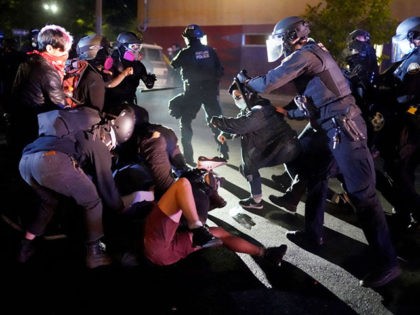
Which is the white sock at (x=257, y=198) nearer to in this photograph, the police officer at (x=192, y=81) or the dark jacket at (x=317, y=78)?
the dark jacket at (x=317, y=78)

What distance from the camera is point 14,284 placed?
3.09 m

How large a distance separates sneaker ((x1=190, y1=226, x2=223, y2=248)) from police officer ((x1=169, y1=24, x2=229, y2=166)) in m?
3.39

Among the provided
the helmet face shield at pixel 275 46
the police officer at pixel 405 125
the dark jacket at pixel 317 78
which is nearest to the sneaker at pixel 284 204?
the police officer at pixel 405 125

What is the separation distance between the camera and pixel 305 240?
3951mm

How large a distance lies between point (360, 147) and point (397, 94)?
48.8 inches

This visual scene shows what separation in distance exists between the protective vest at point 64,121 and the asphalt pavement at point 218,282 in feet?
2.51

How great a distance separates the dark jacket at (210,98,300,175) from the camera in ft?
14.3

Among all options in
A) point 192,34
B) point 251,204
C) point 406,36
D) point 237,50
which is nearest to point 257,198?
point 251,204

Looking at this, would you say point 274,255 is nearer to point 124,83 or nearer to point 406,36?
point 406,36

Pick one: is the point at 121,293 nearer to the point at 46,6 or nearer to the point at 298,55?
the point at 298,55

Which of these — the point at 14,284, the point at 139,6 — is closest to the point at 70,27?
the point at 139,6

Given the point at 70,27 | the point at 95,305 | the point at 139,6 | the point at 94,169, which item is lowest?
the point at 95,305

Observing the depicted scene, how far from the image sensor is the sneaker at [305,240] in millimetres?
3859

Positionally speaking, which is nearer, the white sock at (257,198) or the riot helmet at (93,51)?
the white sock at (257,198)
